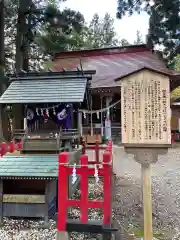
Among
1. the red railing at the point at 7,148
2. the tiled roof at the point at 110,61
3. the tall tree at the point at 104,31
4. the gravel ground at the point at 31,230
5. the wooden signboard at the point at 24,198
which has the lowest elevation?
the gravel ground at the point at 31,230

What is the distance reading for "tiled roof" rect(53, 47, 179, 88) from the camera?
56.2 feet

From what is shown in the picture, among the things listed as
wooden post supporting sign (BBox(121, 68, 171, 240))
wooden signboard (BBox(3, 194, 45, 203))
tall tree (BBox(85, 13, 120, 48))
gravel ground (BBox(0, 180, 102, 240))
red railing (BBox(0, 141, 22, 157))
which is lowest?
gravel ground (BBox(0, 180, 102, 240))

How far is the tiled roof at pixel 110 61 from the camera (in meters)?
17.1

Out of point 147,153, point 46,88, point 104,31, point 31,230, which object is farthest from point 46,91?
point 104,31

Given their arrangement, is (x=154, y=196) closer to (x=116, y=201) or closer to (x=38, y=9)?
(x=116, y=201)

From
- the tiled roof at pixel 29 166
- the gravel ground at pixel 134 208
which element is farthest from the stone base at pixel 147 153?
the tiled roof at pixel 29 166

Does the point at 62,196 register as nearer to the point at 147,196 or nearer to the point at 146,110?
the point at 147,196

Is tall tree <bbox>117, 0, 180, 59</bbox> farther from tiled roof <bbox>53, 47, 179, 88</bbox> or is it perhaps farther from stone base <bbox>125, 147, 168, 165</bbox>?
stone base <bbox>125, 147, 168, 165</bbox>

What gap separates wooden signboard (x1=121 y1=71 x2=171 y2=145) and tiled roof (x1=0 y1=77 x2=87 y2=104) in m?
2.85

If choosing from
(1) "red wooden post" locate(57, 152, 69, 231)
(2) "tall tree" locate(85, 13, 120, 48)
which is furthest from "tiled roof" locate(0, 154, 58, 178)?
(2) "tall tree" locate(85, 13, 120, 48)

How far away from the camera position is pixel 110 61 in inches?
782

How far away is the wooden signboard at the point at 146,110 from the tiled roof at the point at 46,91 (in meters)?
2.85

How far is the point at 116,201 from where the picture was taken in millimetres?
7551

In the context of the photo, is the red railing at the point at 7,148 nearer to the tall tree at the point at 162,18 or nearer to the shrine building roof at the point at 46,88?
the shrine building roof at the point at 46,88
